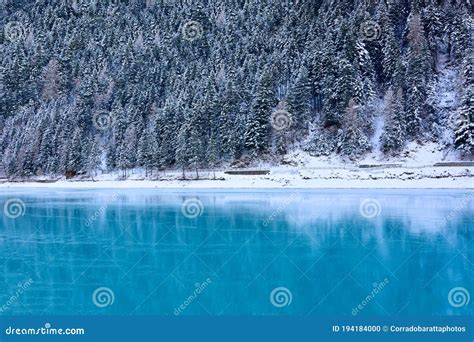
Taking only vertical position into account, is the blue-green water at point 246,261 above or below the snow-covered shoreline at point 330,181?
above

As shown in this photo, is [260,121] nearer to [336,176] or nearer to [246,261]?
[336,176]

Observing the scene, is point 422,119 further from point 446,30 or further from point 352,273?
point 352,273

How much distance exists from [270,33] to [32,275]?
2622 inches

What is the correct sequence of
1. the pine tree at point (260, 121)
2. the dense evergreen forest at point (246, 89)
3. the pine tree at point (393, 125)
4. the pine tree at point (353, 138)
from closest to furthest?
1. the pine tree at point (393, 125)
2. the pine tree at point (353, 138)
3. the dense evergreen forest at point (246, 89)
4. the pine tree at point (260, 121)

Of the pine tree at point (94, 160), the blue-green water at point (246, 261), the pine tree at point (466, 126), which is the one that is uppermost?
the pine tree at point (466, 126)

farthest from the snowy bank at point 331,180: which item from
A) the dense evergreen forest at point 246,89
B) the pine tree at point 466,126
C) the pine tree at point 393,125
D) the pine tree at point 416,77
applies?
the pine tree at point 416,77

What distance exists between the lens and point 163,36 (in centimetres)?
8912

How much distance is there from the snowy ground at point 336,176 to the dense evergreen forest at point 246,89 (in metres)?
1.80

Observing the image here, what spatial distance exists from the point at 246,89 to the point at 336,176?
941 inches

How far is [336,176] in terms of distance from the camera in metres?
44.1

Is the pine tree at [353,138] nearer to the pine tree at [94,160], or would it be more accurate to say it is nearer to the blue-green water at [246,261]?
the blue-green water at [246,261]

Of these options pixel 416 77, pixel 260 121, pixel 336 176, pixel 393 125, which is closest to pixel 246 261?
pixel 336 176

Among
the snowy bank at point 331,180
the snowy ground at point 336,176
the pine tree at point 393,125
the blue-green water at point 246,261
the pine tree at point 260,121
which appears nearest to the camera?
the blue-green water at point 246,261

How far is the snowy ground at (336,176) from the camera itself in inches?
1558
